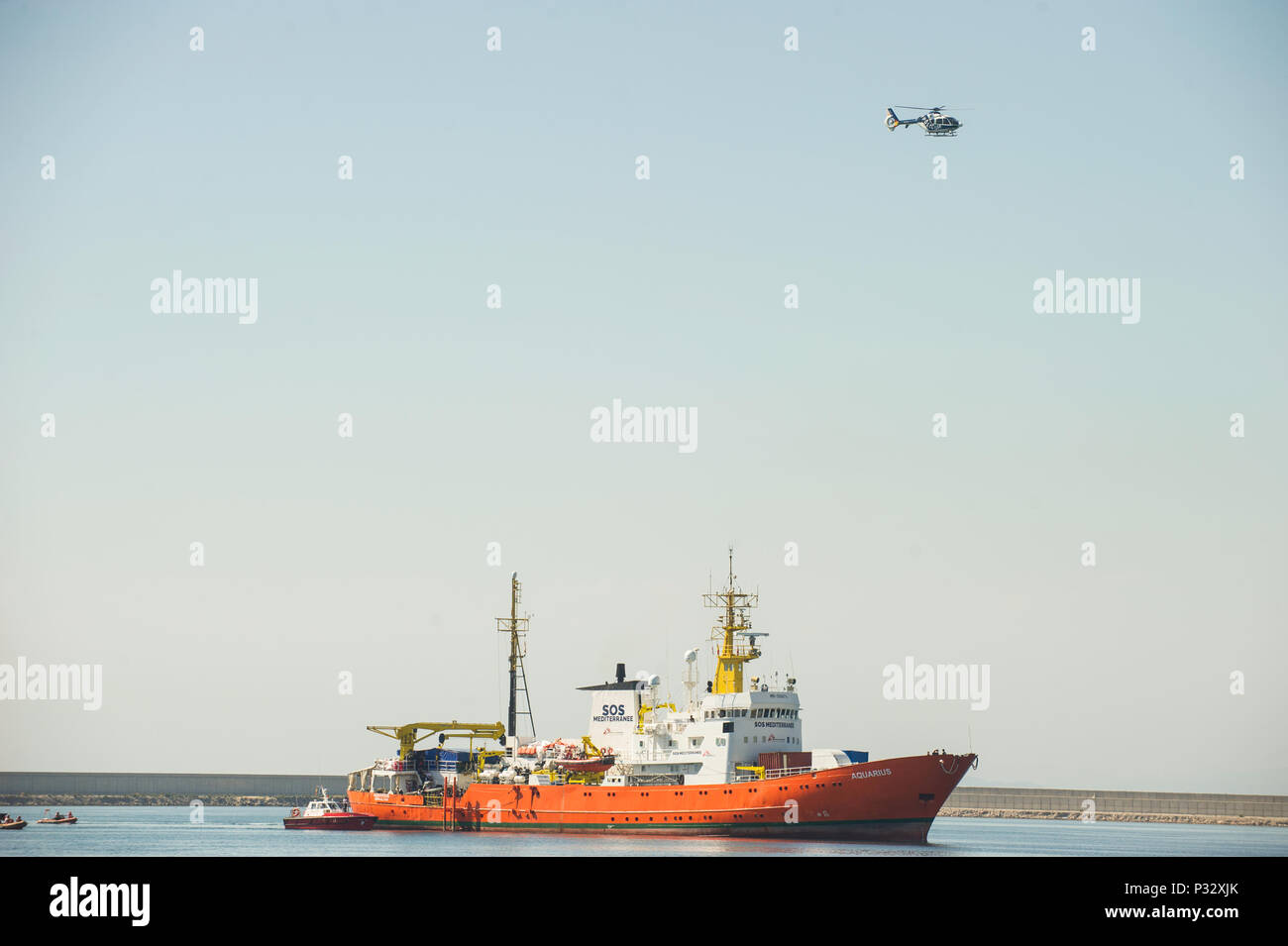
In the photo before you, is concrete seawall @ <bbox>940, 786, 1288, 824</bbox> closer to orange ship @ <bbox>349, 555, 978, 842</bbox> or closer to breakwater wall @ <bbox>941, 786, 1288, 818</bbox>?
breakwater wall @ <bbox>941, 786, 1288, 818</bbox>

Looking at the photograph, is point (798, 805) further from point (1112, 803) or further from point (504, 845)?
point (1112, 803)

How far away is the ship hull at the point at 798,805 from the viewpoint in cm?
5612

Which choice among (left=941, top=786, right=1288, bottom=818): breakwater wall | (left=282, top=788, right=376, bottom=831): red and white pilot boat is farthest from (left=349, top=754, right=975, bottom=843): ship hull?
(left=941, top=786, right=1288, bottom=818): breakwater wall

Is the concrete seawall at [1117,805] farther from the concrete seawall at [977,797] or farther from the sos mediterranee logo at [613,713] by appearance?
the sos mediterranee logo at [613,713]

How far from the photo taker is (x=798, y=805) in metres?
56.8

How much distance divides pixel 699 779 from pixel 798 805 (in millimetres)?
6311

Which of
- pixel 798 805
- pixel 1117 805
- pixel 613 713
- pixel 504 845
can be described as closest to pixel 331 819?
pixel 613 713

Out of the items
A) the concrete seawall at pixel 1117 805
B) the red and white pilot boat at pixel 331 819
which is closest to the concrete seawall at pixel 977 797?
the concrete seawall at pixel 1117 805

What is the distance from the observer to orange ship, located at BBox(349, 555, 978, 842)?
56.3 meters

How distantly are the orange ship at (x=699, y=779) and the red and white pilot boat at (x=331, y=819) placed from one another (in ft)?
6.27
